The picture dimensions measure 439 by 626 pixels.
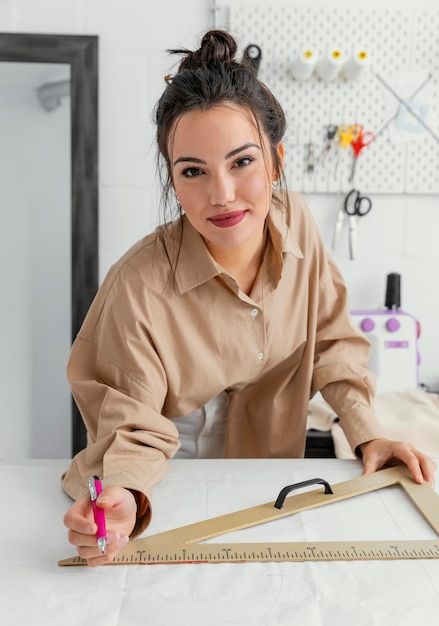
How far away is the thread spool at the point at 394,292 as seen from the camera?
173 centimetres

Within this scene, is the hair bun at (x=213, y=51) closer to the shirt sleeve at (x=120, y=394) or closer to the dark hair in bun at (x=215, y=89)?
the dark hair in bun at (x=215, y=89)

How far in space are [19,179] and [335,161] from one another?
32.1 inches

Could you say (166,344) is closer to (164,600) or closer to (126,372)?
(126,372)

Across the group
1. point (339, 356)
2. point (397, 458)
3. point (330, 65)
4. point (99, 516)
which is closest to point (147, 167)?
point (330, 65)

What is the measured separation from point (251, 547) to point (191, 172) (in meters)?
0.51

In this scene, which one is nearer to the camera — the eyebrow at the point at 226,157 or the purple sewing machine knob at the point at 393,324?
the eyebrow at the point at 226,157

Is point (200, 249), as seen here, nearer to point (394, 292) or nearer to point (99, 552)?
point (99, 552)

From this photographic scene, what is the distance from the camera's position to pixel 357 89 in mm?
1763

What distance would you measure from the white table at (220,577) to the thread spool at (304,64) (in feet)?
3.60

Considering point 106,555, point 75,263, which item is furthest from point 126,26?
point 106,555

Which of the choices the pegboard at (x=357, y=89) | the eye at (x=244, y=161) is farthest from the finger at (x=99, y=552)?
the pegboard at (x=357, y=89)

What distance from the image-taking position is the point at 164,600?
71 cm

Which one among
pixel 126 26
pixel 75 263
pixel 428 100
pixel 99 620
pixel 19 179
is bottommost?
pixel 99 620

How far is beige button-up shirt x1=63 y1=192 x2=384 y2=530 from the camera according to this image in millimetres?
991
